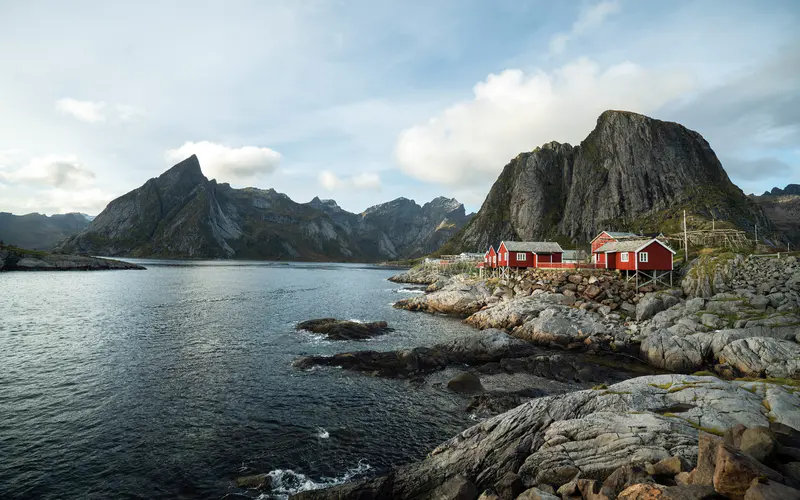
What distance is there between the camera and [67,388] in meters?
26.0

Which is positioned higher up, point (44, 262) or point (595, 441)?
point (44, 262)

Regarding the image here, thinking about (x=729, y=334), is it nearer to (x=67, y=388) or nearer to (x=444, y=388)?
(x=444, y=388)

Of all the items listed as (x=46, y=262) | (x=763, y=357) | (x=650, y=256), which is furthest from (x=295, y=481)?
(x=46, y=262)

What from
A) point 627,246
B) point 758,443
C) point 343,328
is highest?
point 627,246

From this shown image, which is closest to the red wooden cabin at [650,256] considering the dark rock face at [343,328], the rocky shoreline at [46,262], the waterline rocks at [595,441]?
the dark rock face at [343,328]

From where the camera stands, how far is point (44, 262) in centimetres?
13975

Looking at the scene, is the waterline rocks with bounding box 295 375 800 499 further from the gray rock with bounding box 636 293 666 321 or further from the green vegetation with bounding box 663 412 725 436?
the gray rock with bounding box 636 293 666 321

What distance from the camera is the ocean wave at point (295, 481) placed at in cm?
1556

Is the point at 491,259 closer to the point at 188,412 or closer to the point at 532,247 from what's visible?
the point at 532,247

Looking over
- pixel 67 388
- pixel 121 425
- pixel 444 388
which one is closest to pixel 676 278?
pixel 444 388

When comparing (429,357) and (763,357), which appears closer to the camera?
(763,357)

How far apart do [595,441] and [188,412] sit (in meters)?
23.5

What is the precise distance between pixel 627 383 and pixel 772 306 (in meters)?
33.2

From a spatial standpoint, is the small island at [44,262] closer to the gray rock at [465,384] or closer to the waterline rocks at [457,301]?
the waterline rocks at [457,301]
